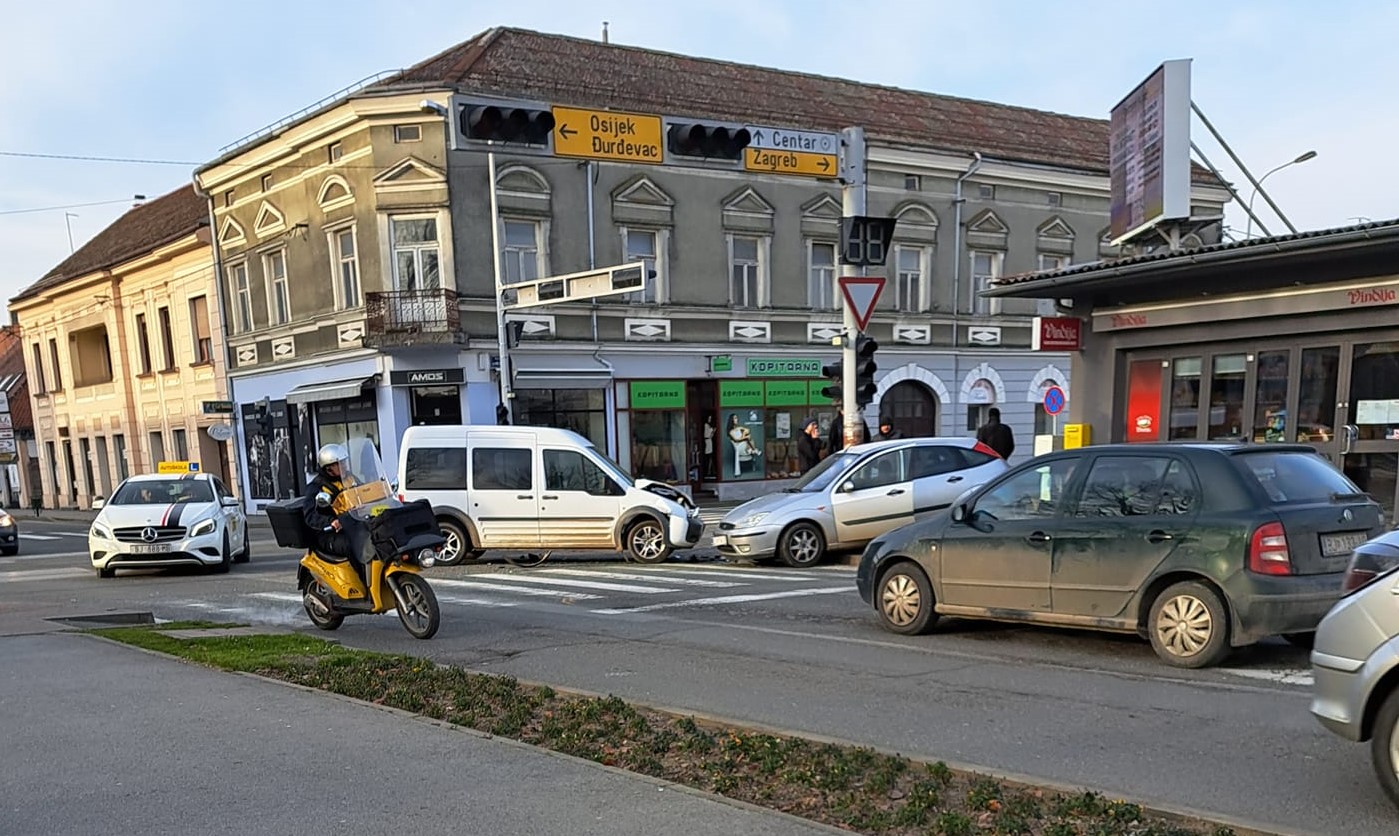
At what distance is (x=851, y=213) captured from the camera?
565 inches

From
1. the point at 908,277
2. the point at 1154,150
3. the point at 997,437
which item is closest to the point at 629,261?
the point at 908,277

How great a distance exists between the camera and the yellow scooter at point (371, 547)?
821cm

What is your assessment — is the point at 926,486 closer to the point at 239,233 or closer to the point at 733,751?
the point at 733,751

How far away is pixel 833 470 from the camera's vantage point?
1315 centimetres

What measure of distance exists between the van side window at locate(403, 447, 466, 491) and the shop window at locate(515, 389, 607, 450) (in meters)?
8.59

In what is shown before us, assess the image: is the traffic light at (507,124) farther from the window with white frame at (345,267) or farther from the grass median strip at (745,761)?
the window with white frame at (345,267)

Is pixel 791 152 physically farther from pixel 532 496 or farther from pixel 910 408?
pixel 910 408

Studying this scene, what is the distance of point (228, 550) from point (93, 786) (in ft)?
35.6

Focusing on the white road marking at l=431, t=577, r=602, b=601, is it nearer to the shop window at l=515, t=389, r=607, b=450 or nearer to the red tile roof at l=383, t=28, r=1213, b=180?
the shop window at l=515, t=389, r=607, b=450

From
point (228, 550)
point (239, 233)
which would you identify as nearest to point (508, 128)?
point (228, 550)

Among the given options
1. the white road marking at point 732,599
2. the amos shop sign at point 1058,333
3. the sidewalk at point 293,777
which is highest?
the amos shop sign at point 1058,333

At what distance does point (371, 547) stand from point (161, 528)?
24.4 feet

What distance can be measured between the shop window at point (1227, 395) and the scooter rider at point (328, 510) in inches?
464

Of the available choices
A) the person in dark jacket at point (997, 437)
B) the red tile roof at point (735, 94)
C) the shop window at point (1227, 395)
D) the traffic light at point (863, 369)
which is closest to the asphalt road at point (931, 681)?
the traffic light at point (863, 369)
